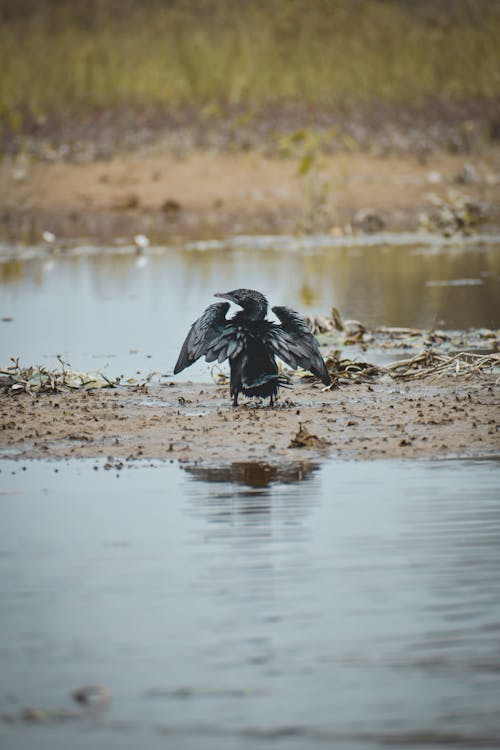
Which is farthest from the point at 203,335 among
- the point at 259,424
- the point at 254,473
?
the point at 254,473

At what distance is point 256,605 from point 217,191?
2805 centimetres

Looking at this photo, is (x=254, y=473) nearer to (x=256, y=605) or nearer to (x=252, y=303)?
(x=252, y=303)

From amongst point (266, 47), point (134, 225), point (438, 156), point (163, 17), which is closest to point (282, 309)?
point (134, 225)

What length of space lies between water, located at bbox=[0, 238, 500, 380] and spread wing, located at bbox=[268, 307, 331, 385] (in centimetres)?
190

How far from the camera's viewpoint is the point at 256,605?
16.9ft

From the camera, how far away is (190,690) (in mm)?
4387

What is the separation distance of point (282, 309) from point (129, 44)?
5474 cm

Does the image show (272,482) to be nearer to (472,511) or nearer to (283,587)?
(472,511)

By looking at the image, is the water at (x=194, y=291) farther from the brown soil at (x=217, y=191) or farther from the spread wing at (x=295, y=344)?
the brown soil at (x=217, y=191)

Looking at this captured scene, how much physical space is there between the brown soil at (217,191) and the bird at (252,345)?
63.1 feet

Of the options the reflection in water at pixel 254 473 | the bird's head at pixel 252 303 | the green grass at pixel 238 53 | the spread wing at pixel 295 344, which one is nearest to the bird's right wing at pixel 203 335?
the bird's head at pixel 252 303

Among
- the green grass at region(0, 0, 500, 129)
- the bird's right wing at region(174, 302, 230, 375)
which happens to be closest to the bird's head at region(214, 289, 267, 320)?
the bird's right wing at region(174, 302, 230, 375)

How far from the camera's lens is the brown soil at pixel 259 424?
7797mm

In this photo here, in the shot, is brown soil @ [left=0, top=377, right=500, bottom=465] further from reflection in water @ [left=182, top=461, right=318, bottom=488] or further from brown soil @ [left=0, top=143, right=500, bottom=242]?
brown soil @ [left=0, top=143, right=500, bottom=242]
